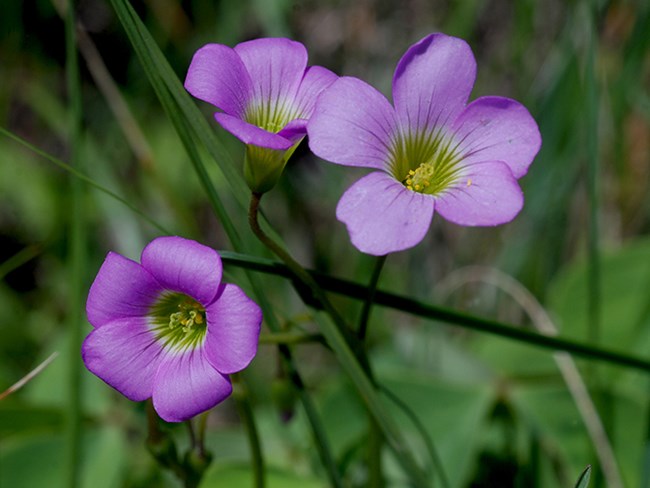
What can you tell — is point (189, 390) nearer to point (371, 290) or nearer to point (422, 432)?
point (371, 290)

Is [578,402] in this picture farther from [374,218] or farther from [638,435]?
[374,218]

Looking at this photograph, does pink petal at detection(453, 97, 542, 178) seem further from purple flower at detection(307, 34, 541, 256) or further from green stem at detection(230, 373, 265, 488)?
green stem at detection(230, 373, 265, 488)

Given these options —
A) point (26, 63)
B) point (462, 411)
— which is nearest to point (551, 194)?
point (462, 411)

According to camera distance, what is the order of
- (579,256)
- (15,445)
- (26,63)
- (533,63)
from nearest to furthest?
(15,445)
(579,256)
(533,63)
(26,63)

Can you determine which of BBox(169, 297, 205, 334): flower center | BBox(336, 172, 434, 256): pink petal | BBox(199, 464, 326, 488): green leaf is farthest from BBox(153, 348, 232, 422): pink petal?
BBox(199, 464, 326, 488): green leaf

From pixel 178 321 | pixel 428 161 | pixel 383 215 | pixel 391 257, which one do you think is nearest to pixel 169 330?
pixel 178 321

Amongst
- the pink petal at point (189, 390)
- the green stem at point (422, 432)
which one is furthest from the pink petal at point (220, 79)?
the green stem at point (422, 432)
